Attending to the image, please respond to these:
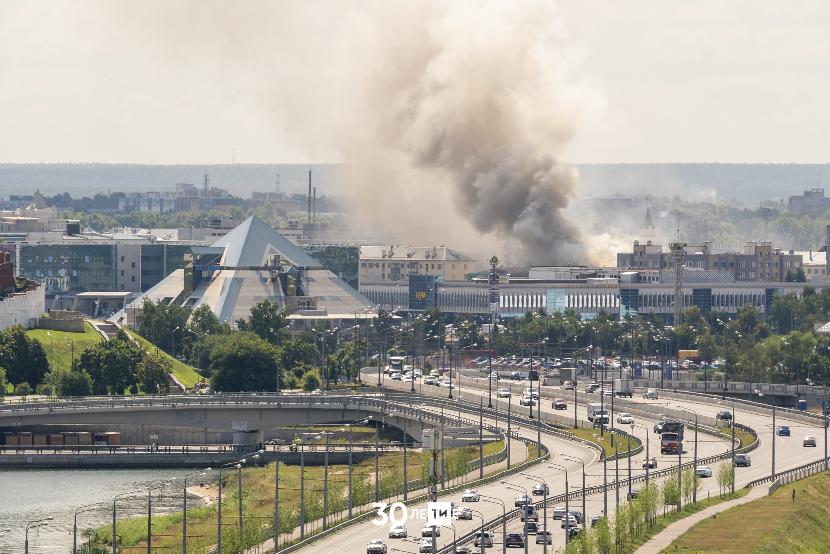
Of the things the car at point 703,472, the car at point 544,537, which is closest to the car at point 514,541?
the car at point 544,537

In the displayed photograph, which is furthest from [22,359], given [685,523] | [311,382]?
[685,523]

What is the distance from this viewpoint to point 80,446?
509 feet

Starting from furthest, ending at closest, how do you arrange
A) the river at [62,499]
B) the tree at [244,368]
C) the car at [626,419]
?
1. the tree at [244,368]
2. the car at [626,419]
3. the river at [62,499]

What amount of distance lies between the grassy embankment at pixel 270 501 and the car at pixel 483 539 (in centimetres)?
910

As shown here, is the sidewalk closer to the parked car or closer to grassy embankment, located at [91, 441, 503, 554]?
the parked car

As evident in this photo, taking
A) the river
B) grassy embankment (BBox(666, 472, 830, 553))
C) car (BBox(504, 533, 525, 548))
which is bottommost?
the river

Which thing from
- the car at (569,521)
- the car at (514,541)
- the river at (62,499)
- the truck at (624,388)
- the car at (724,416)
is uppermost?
the truck at (624,388)

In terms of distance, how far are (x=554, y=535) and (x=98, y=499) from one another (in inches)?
1404

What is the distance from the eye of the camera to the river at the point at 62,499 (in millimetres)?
115625

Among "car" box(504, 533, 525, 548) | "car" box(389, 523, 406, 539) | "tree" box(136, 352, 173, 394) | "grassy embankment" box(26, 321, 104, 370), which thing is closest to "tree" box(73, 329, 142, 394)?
"tree" box(136, 352, 173, 394)

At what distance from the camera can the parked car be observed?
97.9m

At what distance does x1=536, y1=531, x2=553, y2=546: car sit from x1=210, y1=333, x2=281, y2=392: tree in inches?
3047

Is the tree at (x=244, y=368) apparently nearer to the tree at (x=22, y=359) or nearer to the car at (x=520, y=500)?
the tree at (x=22, y=359)

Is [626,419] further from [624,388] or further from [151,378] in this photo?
[151,378]
